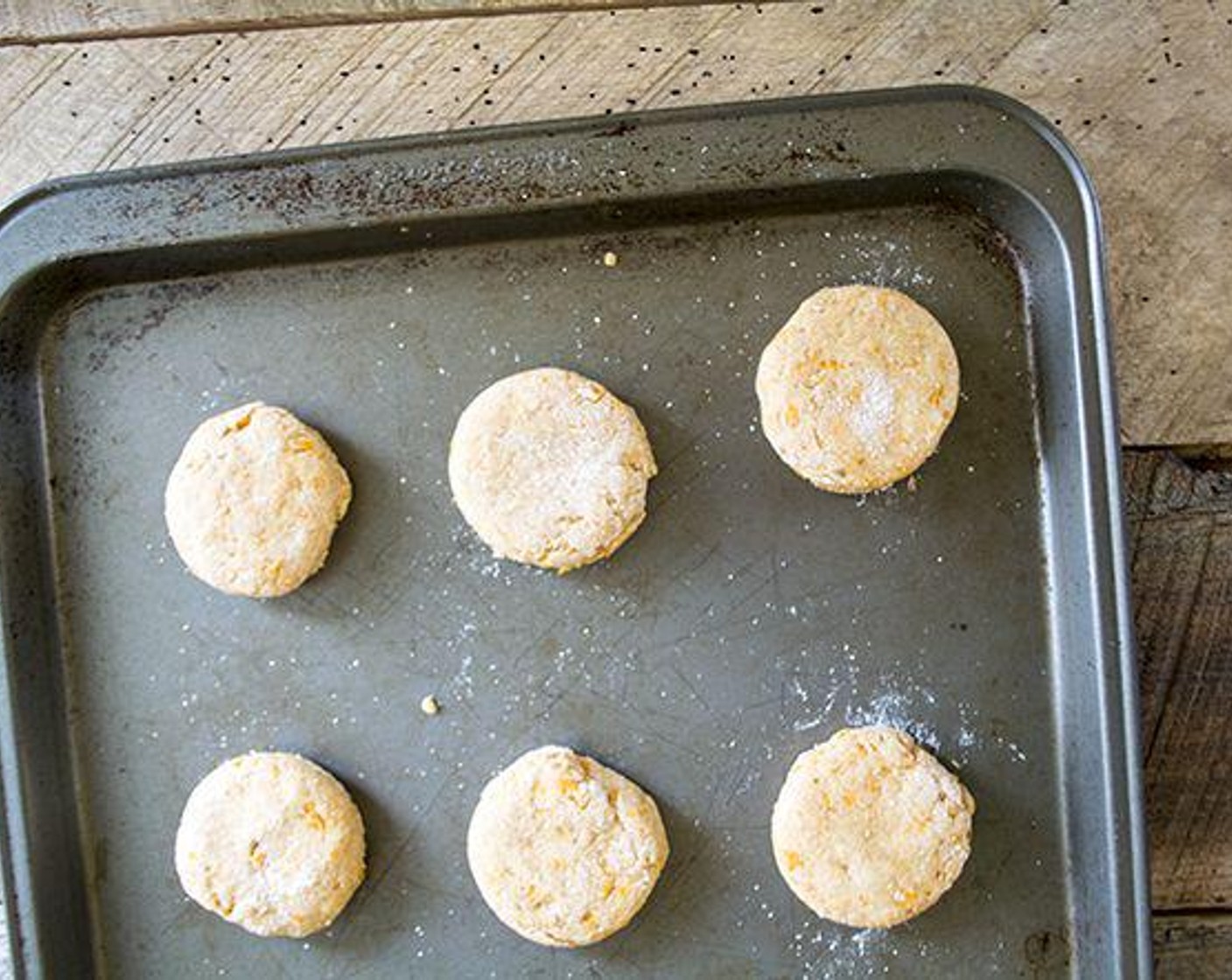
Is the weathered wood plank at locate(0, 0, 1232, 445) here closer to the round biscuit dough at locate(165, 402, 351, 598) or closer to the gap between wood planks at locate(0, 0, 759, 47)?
the gap between wood planks at locate(0, 0, 759, 47)

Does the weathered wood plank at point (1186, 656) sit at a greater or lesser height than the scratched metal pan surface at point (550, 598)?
lesser

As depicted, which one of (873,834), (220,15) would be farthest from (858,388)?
(220,15)

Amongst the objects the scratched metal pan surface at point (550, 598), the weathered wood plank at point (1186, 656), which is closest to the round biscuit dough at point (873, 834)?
the scratched metal pan surface at point (550, 598)

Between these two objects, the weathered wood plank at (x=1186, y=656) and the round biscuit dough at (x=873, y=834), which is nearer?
the round biscuit dough at (x=873, y=834)

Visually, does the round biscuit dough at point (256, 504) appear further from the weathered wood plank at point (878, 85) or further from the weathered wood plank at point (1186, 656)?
the weathered wood plank at point (1186, 656)

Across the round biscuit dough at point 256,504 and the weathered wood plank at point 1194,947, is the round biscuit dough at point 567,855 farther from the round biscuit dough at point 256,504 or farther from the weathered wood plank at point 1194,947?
the weathered wood plank at point 1194,947

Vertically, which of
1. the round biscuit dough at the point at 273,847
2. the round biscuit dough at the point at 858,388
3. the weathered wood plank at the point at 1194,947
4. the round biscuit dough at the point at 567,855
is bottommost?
the weathered wood plank at the point at 1194,947

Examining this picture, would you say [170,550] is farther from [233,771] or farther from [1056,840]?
[1056,840]
